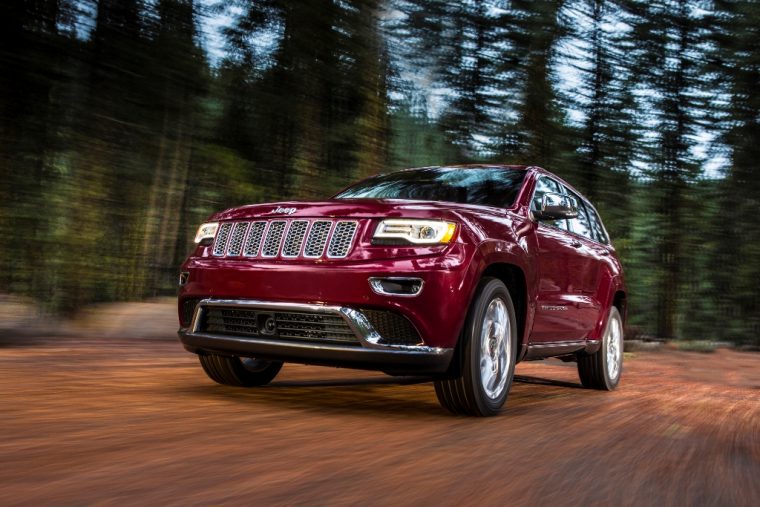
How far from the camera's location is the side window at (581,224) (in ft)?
24.4

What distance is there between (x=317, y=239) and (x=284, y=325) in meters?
0.54

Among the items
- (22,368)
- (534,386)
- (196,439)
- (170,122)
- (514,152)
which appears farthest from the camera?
(514,152)

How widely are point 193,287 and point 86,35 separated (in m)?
4.32

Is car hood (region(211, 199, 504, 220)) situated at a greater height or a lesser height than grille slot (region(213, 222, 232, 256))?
greater

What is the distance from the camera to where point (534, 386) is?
7.85 meters

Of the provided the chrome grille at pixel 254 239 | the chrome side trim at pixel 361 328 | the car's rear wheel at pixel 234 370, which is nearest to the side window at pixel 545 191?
the chrome side trim at pixel 361 328

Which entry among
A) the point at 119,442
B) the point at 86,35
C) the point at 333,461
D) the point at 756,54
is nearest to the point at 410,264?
the point at 333,461

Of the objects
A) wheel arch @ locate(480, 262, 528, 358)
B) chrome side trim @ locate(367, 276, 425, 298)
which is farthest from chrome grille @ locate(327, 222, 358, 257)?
wheel arch @ locate(480, 262, 528, 358)

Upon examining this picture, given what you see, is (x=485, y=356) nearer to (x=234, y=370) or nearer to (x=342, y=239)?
(x=342, y=239)

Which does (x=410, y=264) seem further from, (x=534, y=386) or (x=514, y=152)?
(x=514, y=152)

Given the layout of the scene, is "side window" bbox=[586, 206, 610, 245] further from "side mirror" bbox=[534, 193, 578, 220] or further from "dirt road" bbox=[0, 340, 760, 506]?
"side mirror" bbox=[534, 193, 578, 220]

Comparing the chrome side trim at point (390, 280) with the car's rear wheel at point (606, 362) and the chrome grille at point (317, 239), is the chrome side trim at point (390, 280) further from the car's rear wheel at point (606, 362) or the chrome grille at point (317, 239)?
the car's rear wheel at point (606, 362)

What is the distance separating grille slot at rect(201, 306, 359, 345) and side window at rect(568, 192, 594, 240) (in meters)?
3.09

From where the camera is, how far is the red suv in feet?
15.8
